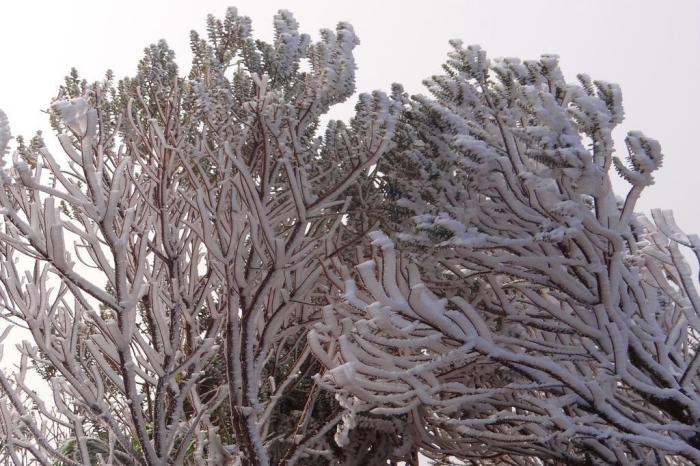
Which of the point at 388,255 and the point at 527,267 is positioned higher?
the point at 527,267

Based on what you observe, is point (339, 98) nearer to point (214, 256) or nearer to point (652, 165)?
point (214, 256)

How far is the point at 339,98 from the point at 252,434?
2277mm

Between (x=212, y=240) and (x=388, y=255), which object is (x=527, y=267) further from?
(x=212, y=240)

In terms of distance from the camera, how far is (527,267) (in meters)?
4.29

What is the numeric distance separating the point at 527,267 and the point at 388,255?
120 cm

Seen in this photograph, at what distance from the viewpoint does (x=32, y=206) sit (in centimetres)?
330

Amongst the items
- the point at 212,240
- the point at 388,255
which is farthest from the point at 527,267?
the point at 212,240

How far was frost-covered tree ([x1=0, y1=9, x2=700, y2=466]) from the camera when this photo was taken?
11.7 feet

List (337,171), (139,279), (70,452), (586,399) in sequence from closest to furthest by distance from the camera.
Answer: (139,279), (586,399), (337,171), (70,452)

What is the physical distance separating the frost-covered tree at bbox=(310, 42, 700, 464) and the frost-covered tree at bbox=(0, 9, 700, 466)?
2cm

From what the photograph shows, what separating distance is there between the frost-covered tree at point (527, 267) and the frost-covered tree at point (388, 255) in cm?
2

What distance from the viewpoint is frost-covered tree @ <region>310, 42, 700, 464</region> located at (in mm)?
3574

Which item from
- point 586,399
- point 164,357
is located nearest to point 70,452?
point 164,357

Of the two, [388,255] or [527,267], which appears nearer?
[388,255]
